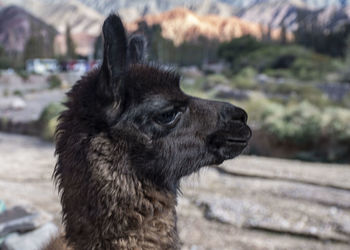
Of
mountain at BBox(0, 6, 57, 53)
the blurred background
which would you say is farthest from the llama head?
mountain at BBox(0, 6, 57, 53)

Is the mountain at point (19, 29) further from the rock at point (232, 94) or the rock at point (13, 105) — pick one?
the rock at point (232, 94)

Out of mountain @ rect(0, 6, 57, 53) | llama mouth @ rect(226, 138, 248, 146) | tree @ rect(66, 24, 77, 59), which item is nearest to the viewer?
llama mouth @ rect(226, 138, 248, 146)

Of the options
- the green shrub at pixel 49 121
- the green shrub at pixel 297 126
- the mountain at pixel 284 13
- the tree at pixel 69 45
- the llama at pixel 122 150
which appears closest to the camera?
the llama at pixel 122 150

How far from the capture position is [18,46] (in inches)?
1467

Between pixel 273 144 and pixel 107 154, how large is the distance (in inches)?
354

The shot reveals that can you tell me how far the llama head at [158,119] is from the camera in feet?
5.38

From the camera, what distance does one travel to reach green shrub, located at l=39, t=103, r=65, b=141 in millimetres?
10492

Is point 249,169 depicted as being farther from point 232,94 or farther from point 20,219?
point 232,94

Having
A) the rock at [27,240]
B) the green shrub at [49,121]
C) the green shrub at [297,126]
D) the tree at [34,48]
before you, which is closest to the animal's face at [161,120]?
the rock at [27,240]

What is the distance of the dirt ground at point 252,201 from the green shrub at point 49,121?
8.61 ft

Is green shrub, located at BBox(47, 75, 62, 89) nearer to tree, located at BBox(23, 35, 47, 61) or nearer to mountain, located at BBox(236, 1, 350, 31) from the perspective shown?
tree, located at BBox(23, 35, 47, 61)

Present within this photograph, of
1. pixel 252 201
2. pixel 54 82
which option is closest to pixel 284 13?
pixel 54 82

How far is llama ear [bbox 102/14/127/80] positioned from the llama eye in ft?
0.96

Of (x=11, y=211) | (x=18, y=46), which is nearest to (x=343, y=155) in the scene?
(x=11, y=211)
